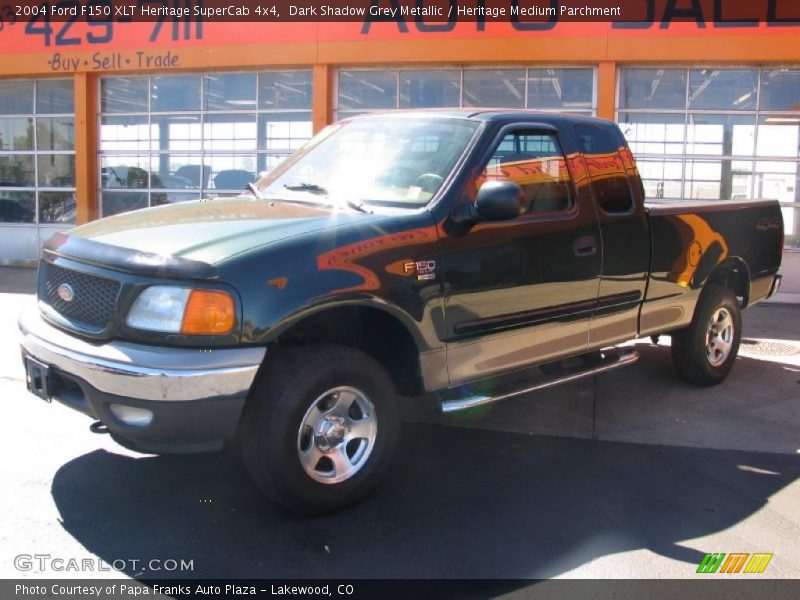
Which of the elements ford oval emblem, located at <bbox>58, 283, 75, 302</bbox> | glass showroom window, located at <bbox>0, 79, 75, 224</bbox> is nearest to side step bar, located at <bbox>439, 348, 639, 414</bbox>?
ford oval emblem, located at <bbox>58, 283, 75, 302</bbox>

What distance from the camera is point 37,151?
47.3 feet

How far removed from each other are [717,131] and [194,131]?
8.55m

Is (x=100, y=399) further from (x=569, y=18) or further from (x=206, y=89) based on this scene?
(x=206, y=89)

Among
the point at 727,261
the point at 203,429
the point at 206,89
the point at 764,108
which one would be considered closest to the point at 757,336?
the point at 727,261

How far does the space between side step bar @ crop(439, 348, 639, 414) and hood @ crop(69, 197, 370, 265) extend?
113 centimetres

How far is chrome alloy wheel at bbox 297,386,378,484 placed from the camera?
3666 mm

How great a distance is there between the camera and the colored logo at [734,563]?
3.40 m

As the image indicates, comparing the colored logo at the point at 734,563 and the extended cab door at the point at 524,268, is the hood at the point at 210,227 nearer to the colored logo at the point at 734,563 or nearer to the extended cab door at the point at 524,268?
→ the extended cab door at the point at 524,268

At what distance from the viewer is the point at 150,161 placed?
13.8 metres

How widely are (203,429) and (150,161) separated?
37.4 feet

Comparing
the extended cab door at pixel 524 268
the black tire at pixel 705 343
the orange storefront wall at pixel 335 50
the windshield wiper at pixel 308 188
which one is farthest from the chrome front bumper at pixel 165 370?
the orange storefront wall at pixel 335 50

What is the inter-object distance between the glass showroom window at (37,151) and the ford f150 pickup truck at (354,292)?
35.0 feet

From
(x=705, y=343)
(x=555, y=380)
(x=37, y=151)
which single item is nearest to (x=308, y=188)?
(x=555, y=380)

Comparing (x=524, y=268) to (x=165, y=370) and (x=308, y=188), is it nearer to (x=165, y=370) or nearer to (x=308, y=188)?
(x=308, y=188)
